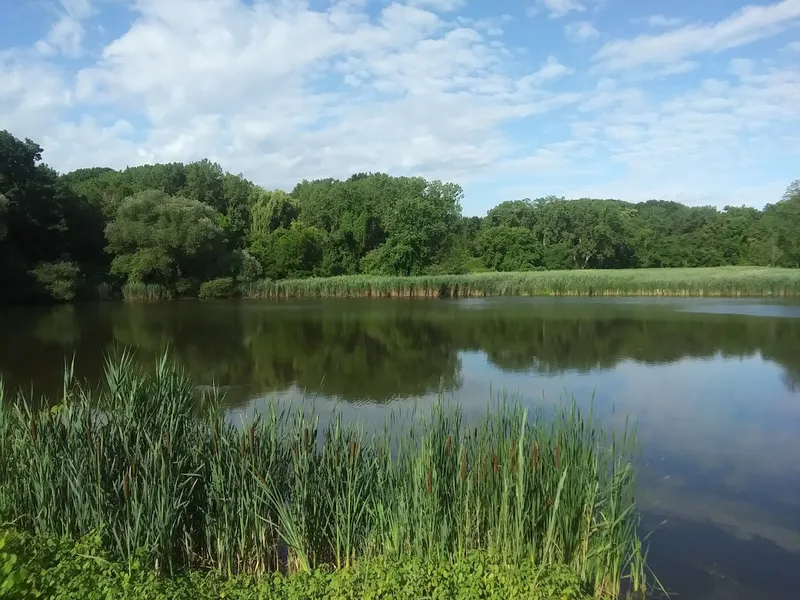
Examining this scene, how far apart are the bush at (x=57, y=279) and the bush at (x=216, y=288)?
23.2 ft

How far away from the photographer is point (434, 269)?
50656mm

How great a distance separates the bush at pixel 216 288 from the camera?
3838 cm

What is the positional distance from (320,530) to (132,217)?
36.2 meters

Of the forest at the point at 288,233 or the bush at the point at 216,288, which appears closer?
the forest at the point at 288,233

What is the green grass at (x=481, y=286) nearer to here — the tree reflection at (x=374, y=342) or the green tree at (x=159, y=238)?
the green tree at (x=159, y=238)

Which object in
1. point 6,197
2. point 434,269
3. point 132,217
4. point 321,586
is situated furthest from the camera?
point 434,269

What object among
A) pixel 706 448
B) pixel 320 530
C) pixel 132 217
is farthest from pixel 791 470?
pixel 132 217

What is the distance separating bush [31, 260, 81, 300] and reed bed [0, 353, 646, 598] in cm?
2982

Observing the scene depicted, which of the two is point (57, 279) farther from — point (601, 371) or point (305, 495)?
point (305, 495)

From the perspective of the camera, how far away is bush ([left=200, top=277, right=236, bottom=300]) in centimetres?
3838

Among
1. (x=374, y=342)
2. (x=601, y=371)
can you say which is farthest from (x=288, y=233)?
(x=601, y=371)

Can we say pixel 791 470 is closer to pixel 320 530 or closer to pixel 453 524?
pixel 453 524

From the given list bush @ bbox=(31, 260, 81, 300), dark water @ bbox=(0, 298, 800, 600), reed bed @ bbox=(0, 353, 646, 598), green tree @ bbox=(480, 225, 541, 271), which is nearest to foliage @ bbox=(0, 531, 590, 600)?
reed bed @ bbox=(0, 353, 646, 598)

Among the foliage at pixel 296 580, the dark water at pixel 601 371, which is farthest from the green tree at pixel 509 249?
the foliage at pixel 296 580
